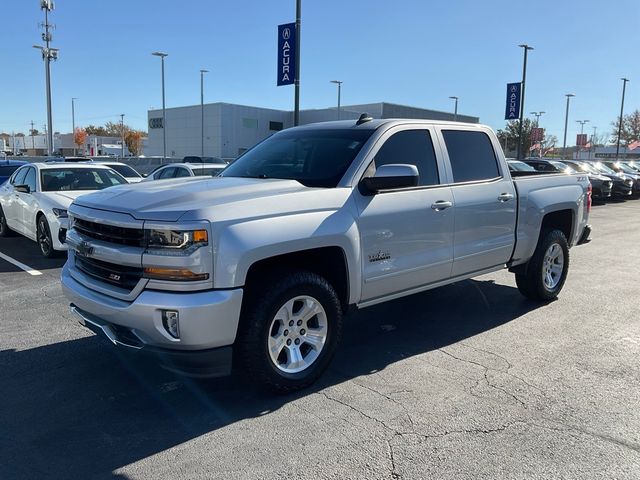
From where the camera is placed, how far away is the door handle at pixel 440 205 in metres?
4.83

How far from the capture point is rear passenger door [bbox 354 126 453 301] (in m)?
4.35

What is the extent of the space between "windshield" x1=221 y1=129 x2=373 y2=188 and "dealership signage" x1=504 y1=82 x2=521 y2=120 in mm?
32234

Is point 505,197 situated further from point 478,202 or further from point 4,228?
point 4,228

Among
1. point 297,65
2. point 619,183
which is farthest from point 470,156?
point 619,183

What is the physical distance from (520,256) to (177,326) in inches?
161

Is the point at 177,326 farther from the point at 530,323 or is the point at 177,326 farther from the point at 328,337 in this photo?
the point at 530,323

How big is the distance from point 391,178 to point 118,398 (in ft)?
8.34

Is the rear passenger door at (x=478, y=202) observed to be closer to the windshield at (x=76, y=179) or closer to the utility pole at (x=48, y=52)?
the windshield at (x=76, y=179)

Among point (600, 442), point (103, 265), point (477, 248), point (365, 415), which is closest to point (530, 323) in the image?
point (477, 248)

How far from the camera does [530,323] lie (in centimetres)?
578

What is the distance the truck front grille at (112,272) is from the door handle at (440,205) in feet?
8.37

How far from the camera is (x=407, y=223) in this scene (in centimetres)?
458

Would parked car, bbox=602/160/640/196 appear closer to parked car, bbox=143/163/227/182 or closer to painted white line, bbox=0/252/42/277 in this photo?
parked car, bbox=143/163/227/182

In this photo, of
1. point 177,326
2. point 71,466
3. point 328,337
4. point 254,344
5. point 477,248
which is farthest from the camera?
point 477,248
